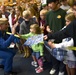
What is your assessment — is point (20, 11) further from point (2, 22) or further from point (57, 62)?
point (57, 62)

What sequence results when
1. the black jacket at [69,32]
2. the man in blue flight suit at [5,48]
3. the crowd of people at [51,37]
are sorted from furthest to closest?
the man in blue flight suit at [5,48]
the crowd of people at [51,37]
the black jacket at [69,32]

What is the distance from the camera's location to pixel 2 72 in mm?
3879

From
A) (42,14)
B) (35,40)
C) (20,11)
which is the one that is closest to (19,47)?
(20,11)

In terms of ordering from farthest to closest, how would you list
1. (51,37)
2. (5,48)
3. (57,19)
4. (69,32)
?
(5,48) → (57,19) → (51,37) → (69,32)

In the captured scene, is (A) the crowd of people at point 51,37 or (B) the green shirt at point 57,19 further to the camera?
(B) the green shirt at point 57,19


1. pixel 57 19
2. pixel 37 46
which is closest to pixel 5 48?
pixel 37 46

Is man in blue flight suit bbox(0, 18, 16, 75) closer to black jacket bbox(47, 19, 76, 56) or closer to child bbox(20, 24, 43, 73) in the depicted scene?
child bbox(20, 24, 43, 73)

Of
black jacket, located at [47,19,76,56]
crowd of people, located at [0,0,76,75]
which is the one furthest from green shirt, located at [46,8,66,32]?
black jacket, located at [47,19,76,56]

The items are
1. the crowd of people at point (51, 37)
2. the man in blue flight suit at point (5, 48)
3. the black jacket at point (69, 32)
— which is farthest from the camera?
the man in blue flight suit at point (5, 48)

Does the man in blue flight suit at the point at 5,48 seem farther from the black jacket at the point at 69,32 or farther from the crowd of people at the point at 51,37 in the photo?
the black jacket at the point at 69,32

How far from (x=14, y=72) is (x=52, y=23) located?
1.25 metres

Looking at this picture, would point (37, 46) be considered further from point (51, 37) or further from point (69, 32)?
point (69, 32)

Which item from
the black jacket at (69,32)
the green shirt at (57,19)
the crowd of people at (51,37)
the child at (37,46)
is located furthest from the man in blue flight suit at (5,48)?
the black jacket at (69,32)

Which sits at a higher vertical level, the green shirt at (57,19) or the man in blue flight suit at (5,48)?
the green shirt at (57,19)
